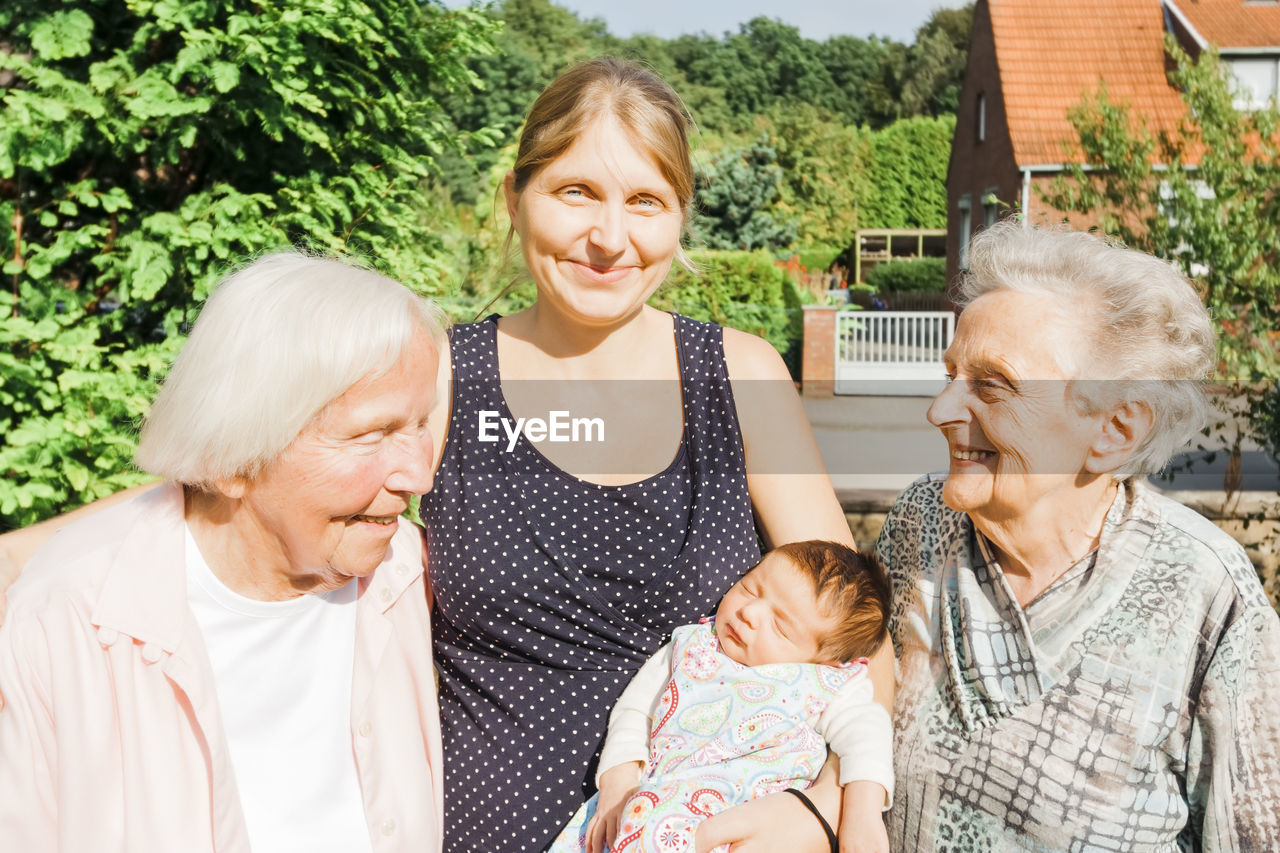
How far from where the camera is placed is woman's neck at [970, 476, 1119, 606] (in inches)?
86.0

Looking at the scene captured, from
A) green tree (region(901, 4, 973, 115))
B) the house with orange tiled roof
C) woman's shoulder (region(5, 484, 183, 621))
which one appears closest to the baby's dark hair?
woman's shoulder (region(5, 484, 183, 621))

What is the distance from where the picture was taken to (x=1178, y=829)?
2.07 meters

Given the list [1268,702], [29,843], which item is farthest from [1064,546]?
[29,843]

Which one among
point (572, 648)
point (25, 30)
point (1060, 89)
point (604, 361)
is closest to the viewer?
point (572, 648)

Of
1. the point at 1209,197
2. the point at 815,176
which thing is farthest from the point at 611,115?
the point at 815,176

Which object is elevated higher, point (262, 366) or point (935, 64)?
point (935, 64)

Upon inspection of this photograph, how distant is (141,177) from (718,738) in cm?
336

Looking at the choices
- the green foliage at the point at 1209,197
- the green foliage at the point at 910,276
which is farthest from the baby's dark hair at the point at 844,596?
the green foliage at the point at 910,276

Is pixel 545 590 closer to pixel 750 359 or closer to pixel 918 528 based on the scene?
pixel 750 359

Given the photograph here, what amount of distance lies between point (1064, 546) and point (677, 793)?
3.10 ft

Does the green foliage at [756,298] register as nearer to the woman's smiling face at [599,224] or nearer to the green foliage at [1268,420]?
the green foliage at [1268,420]

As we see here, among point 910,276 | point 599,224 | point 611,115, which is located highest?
point 611,115

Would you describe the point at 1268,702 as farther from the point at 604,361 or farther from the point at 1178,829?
the point at 604,361

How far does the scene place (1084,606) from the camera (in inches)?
84.2
